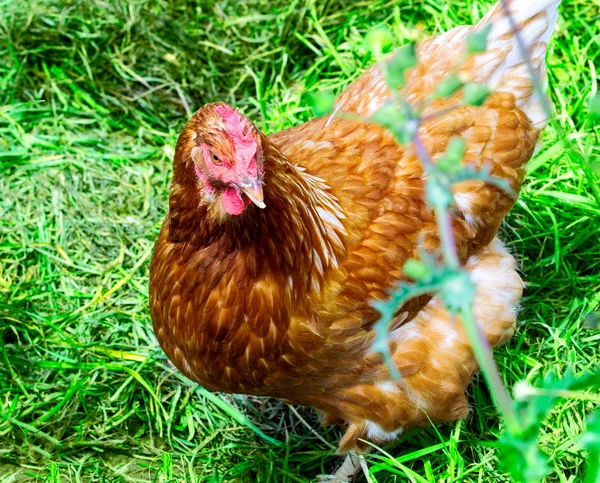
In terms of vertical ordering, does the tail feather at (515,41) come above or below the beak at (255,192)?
below

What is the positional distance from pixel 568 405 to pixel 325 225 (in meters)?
1.05

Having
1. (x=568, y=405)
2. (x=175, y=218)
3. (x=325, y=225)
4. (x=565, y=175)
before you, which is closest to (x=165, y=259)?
(x=175, y=218)

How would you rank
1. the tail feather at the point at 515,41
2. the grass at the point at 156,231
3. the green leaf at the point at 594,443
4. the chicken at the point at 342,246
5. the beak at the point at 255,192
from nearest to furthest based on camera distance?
1. the green leaf at the point at 594,443
2. the beak at the point at 255,192
3. the chicken at the point at 342,246
4. the tail feather at the point at 515,41
5. the grass at the point at 156,231

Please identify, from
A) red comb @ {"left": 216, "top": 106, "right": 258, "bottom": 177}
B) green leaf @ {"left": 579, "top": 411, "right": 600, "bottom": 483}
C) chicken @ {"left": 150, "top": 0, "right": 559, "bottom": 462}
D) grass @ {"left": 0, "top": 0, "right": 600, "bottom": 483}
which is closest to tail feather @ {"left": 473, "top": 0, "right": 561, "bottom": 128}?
chicken @ {"left": 150, "top": 0, "right": 559, "bottom": 462}

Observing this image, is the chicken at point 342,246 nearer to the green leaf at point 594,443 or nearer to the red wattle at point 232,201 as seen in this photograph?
the red wattle at point 232,201

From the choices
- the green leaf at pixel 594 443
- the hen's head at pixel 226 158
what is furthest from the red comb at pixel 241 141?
the green leaf at pixel 594 443

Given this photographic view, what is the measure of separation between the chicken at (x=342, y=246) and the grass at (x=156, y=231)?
264 millimetres

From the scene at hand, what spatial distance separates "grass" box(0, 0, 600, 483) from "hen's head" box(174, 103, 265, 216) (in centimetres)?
75

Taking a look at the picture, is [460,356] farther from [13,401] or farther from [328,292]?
[13,401]

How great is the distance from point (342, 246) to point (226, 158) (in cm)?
57

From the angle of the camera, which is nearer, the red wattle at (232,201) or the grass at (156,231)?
the red wattle at (232,201)

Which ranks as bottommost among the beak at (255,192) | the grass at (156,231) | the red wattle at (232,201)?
the grass at (156,231)

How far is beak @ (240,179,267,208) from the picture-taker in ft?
4.88

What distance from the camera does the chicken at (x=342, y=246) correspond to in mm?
1726
